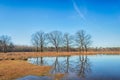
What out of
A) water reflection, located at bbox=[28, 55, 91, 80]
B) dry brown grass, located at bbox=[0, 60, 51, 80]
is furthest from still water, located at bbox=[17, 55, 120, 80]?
dry brown grass, located at bbox=[0, 60, 51, 80]

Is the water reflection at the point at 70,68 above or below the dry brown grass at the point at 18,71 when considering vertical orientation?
below

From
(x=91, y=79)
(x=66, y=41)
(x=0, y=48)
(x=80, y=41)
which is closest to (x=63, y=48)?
(x=66, y=41)

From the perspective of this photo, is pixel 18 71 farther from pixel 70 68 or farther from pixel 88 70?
pixel 88 70

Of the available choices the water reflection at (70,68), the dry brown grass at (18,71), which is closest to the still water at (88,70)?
the water reflection at (70,68)

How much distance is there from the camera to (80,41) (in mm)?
97062

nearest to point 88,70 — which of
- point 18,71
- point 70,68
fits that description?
point 70,68

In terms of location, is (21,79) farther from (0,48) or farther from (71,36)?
(0,48)

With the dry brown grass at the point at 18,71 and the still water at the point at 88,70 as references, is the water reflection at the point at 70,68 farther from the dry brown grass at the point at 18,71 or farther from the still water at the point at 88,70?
the dry brown grass at the point at 18,71

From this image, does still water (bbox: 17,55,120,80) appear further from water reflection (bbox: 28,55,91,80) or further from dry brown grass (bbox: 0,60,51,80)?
dry brown grass (bbox: 0,60,51,80)

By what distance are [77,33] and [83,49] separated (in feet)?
33.0

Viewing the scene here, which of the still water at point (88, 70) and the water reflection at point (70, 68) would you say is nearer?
the still water at point (88, 70)

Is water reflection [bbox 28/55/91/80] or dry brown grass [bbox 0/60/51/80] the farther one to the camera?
water reflection [bbox 28/55/91/80]

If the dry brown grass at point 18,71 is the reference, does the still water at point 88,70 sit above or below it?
below

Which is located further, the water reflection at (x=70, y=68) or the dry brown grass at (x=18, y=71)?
the water reflection at (x=70, y=68)
